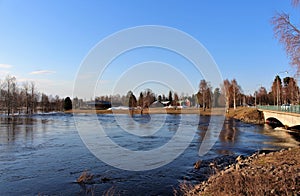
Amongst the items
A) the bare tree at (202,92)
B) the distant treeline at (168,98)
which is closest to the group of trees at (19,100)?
the distant treeline at (168,98)

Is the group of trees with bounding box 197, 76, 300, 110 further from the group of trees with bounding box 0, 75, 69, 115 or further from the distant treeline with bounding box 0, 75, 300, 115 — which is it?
the group of trees with bounding box 0, 75, 69, 115

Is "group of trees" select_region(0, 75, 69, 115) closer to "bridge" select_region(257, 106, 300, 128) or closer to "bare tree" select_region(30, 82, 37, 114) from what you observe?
"bare tree" select_region(30, 82, 37, 114)

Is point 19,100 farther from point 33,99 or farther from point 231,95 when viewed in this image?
point 231,95

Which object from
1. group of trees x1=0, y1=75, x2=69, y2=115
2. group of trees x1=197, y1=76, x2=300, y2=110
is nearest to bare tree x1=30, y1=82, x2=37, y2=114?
group of trees x1=0, y1=75, x2=69, y2=115

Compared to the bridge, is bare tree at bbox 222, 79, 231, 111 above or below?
above

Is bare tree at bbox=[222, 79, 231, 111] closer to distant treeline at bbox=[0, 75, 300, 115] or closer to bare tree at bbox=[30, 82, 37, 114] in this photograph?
distant treeline at bbox=[0, 75, 300, 115]

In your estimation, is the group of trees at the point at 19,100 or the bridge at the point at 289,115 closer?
the bridge at the point at 289,115

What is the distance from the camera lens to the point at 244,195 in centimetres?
758

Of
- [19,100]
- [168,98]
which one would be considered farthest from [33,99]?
[168,98]

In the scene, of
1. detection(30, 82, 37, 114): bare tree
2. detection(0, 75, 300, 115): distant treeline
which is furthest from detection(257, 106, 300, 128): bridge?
detection(30, 82, 37, 114): bare tree

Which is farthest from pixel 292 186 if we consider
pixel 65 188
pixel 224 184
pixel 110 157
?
pixel 110 157

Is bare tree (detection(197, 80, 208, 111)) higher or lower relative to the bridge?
higher

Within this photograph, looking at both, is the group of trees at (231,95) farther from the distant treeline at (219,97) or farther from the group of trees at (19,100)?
the group of trees at (19,100)

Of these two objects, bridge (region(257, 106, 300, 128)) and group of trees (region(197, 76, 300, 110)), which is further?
group of trees (region(197, 76, 300, 110))
